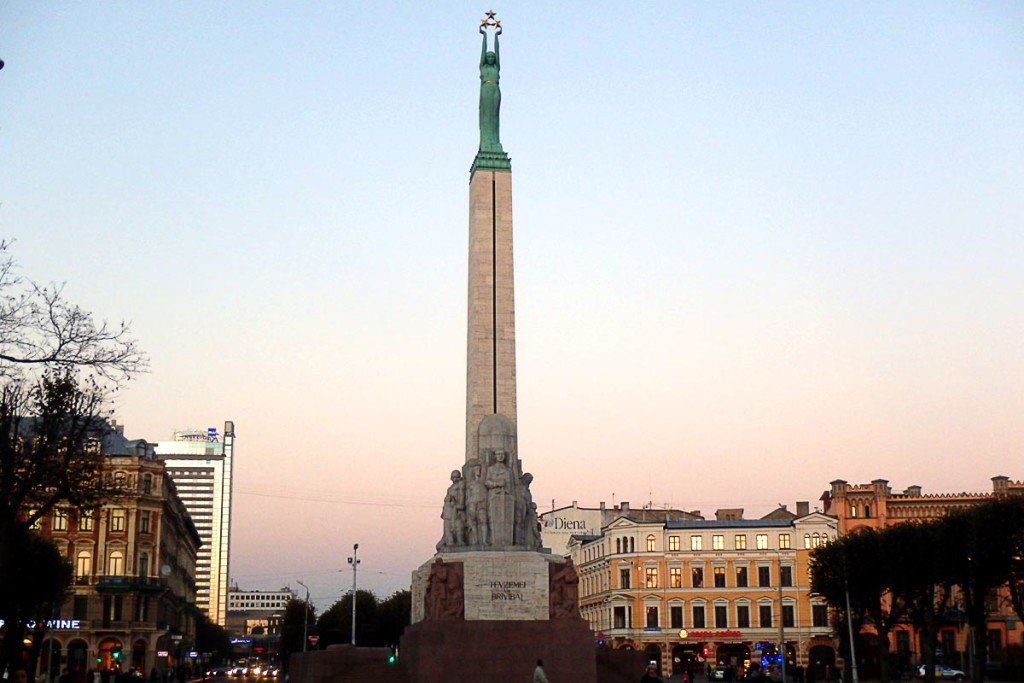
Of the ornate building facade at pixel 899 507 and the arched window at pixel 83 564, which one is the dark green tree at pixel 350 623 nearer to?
the arched window at pixel 83 564

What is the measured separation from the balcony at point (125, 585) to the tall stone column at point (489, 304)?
46924mm

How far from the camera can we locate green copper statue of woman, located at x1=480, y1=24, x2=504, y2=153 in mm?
43312

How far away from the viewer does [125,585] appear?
260ft

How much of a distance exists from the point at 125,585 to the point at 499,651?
51.3m

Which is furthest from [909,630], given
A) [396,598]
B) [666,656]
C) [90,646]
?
[90,646]

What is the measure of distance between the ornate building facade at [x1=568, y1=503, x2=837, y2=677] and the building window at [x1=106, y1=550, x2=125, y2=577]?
112ft

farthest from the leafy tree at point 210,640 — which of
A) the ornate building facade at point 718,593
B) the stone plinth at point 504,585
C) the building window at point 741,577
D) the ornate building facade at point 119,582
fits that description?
the stone plinth at point 504,585

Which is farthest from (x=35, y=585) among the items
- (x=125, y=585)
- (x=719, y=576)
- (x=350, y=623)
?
(x=719, y=576)

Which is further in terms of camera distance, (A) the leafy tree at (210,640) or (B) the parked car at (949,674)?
(A) the leafy tree at (210,640)

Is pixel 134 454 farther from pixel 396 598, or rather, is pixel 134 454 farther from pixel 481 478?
pixel 481 478

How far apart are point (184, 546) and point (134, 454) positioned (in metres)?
30.5

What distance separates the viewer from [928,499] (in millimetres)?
89062

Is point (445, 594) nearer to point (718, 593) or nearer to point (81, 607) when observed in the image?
point (81, 607)

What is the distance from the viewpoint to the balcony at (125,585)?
7888 cm
